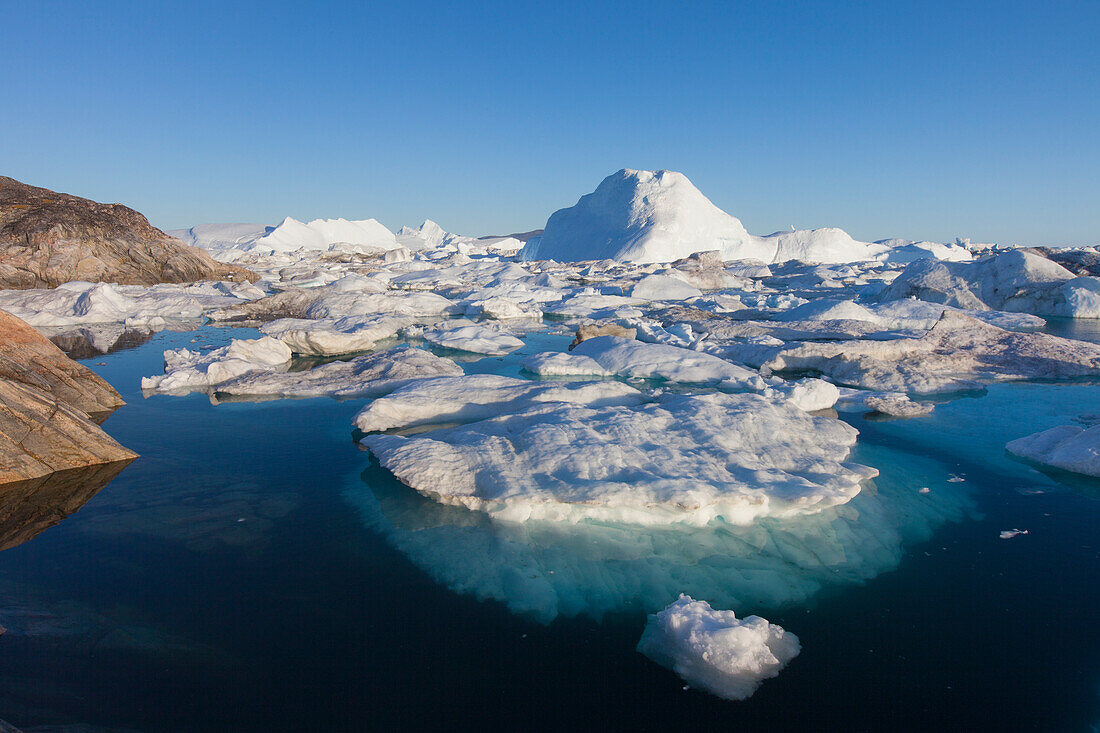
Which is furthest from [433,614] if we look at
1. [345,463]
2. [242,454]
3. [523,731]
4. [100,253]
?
[100,253]

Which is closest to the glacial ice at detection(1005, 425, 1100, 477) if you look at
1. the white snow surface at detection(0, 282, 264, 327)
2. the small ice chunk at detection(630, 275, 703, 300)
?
the small ice chunk at detection(630, 275, 703, 300)

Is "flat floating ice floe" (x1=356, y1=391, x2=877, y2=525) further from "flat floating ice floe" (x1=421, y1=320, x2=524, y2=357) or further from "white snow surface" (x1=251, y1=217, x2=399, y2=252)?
"white snow surface" (x1=251, y1=217, x2=399, y2=252)

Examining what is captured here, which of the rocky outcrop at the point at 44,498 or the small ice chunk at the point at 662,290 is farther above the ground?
the small ice chunk at the point at 662,290

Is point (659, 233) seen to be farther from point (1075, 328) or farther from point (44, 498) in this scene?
point (44, 498)

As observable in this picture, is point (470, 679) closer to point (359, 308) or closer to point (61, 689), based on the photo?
point (61, 689)

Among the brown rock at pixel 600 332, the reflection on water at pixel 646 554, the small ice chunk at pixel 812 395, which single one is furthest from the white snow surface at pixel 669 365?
the reflection on water at pixel 646 554

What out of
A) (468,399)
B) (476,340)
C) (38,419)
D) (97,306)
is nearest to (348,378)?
(468,399)

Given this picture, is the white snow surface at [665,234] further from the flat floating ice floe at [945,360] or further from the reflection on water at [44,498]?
the reflection on water at [44,498]
